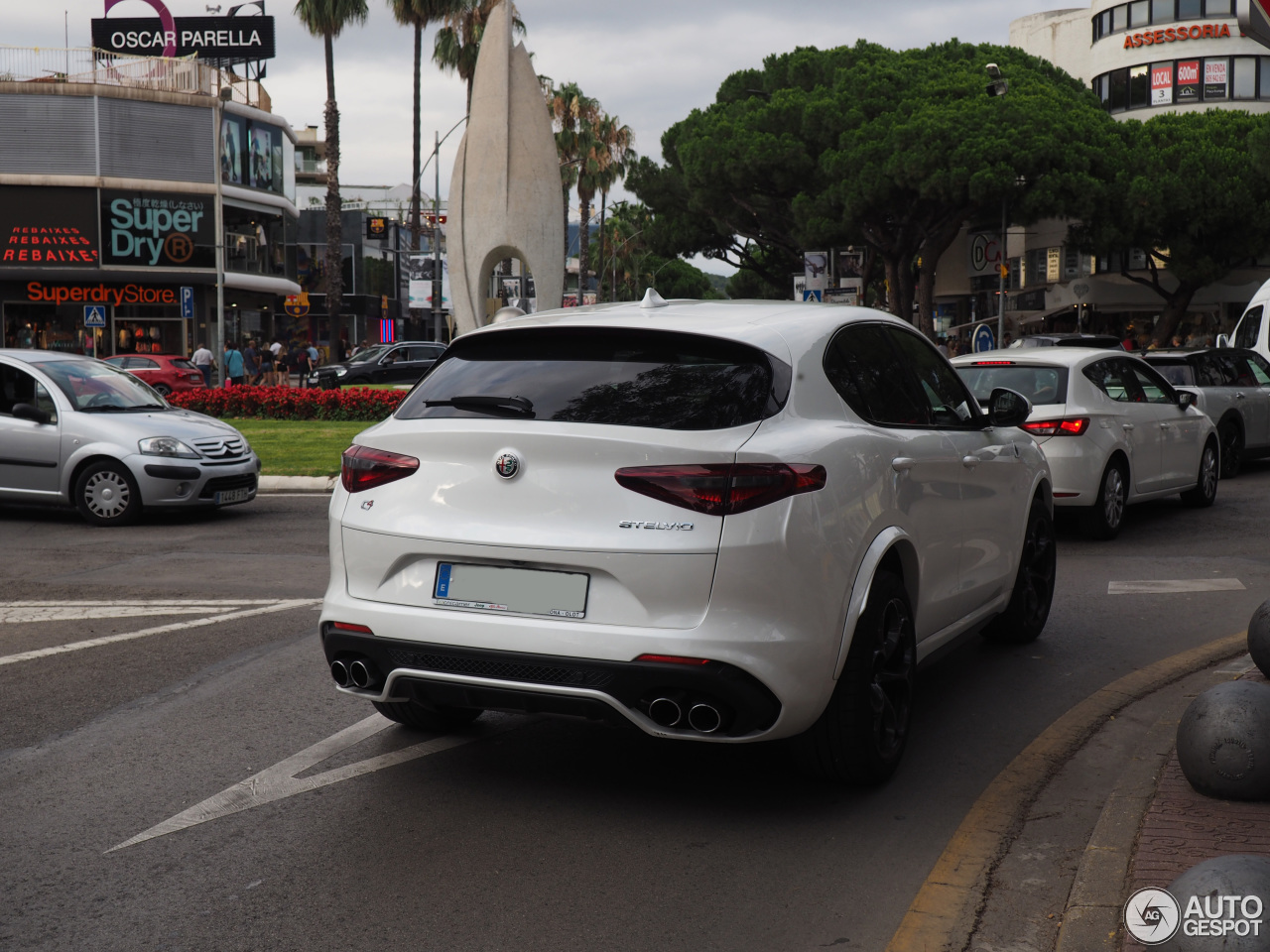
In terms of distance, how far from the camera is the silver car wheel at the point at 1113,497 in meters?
10.8

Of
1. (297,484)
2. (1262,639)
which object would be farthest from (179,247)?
(1262,639)

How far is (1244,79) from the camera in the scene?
53.0 m

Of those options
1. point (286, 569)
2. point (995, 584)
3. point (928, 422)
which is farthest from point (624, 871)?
point (286, 569)

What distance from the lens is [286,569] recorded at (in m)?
9.56

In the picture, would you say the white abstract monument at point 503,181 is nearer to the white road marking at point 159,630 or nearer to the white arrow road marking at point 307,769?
the white road marking at point 159,630

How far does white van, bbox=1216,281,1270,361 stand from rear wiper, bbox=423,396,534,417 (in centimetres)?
1908

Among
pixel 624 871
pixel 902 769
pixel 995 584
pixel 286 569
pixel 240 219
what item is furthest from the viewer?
pixel 240 219

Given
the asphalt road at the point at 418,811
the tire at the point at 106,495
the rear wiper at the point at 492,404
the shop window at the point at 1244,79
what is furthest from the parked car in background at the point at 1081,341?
the shop window at the point at 1244,79

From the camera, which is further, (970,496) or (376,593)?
(970,496)

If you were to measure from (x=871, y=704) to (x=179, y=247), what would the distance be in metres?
45.6

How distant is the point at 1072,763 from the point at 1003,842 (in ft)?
3.08

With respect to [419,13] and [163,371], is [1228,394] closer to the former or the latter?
[163,371]

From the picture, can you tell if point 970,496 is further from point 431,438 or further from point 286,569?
point 286,569

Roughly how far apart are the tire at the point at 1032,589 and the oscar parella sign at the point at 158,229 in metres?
43.3
